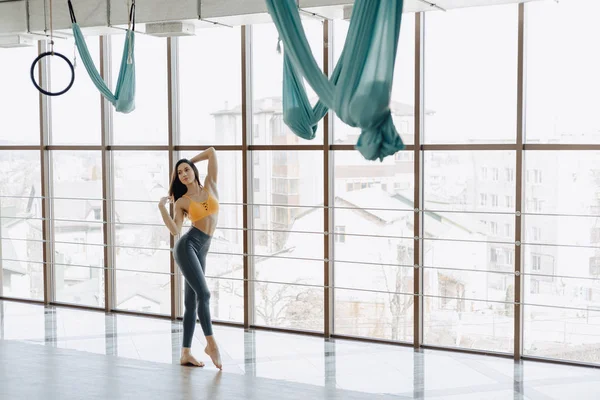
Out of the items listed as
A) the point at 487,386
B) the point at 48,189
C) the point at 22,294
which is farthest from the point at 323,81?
the point at 22,294

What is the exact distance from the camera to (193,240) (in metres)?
5.29

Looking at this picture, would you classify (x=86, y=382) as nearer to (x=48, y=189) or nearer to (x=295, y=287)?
(x=295, y=287)

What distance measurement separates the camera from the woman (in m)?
5.22

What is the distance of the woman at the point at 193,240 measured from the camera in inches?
205

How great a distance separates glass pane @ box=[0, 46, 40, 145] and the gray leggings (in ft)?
9.24

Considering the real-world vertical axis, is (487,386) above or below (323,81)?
below

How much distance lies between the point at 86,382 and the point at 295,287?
2.17m

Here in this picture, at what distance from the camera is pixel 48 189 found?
23.8 ft

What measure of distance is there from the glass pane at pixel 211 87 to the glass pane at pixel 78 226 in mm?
1088

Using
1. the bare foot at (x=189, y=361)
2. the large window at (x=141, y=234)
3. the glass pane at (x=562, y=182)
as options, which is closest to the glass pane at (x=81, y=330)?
the large window at (x=141, y=234)

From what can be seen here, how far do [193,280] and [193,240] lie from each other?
0.29m

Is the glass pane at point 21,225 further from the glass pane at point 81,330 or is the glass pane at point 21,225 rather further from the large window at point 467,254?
the large window at point 467,254

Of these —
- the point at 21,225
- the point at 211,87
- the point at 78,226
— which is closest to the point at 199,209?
the point at 211,87

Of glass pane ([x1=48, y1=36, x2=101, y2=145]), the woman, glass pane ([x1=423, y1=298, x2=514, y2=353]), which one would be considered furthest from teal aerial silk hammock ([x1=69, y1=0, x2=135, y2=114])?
glass pane ([x1=423, y1=298, x2=514, y2=353])
